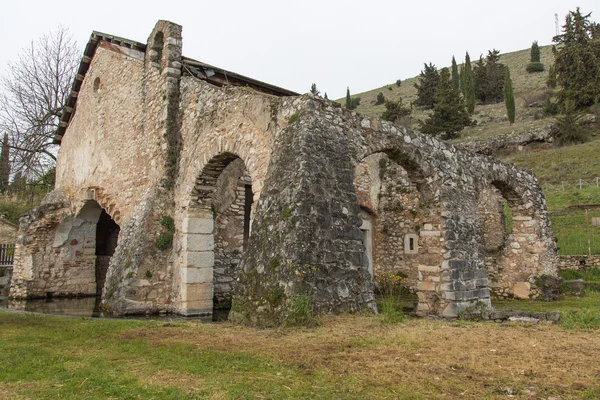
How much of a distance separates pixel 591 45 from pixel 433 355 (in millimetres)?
39210

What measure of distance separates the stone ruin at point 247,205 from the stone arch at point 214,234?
3cm

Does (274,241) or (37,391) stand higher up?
(274,241)

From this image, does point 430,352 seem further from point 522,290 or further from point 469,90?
point 469,90

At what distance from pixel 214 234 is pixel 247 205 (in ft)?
4.59

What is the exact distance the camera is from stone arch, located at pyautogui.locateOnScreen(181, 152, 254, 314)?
370 inches

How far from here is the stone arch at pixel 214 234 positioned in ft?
30.9

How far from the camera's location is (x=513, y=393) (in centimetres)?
321

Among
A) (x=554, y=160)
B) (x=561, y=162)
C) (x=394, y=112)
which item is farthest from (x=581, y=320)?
(x=394, y=112)

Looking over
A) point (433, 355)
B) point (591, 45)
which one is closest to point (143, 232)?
point (433, 355)

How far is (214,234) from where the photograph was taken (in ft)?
→ 34.8

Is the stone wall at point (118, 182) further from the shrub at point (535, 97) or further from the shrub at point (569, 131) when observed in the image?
the shrub at point (535, 97)

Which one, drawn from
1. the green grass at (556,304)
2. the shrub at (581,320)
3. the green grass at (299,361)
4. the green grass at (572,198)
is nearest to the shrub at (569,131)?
the green grass at (572,198)

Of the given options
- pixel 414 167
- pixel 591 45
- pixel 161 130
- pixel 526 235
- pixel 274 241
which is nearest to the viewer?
pixel 274 241

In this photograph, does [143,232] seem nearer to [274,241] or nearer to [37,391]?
[274,241]
